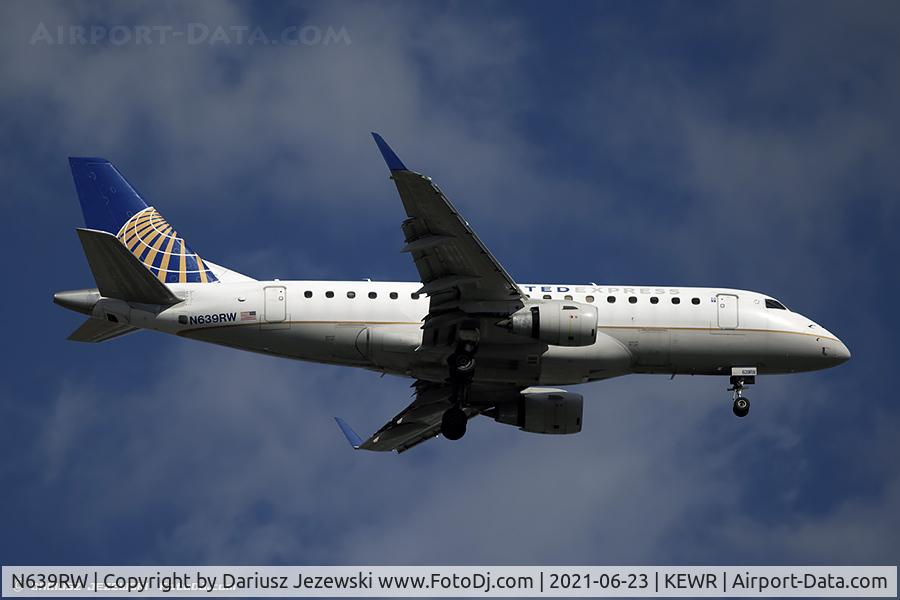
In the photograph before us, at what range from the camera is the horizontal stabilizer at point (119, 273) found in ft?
150

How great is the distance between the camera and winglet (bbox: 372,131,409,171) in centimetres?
4161

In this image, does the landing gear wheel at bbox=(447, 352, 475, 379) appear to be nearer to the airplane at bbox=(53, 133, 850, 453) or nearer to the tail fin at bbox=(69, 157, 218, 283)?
the airplane at bbox=(53, 133, 850, 453)

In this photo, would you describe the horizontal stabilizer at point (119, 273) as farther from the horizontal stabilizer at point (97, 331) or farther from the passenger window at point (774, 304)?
the passenger window at point (774, 304)

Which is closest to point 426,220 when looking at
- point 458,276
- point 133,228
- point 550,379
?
point 458,276

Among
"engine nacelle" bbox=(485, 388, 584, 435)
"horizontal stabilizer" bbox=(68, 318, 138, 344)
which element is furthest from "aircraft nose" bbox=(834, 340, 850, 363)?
"horizontal stabilizer" bbox=(68, 318, 138, 344)

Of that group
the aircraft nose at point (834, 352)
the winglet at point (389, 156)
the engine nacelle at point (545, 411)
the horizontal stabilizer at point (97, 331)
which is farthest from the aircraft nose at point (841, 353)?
the horizontal stabilizer at point (97, 331)

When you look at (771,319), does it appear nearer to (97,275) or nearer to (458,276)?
(458,276)

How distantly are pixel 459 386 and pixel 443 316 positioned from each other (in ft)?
8.18

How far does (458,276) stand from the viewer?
46500 mm

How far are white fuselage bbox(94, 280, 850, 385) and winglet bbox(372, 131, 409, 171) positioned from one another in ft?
22.6

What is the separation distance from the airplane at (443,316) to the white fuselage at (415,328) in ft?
0.15

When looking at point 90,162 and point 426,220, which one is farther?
point 90,162

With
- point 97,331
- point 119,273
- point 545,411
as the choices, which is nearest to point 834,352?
point 545,411

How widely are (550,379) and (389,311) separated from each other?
5.72 m
